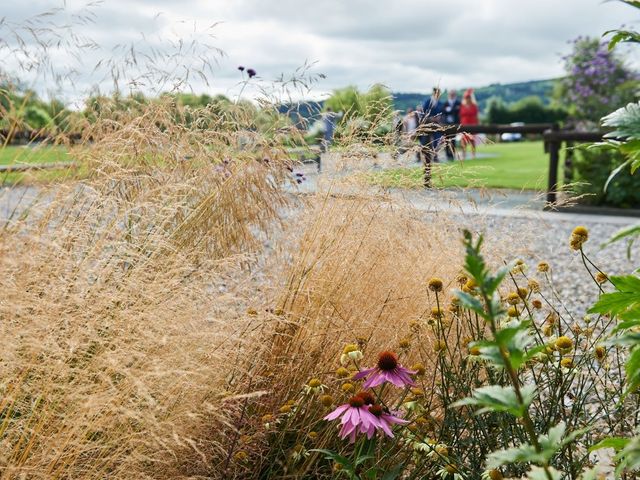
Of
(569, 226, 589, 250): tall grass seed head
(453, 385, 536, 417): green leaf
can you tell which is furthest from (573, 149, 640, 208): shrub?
(453, 385, 536, 417): green leaf

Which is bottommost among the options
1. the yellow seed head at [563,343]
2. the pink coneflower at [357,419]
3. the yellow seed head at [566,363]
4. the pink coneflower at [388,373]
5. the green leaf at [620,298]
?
the pink coneflower at [357,419]

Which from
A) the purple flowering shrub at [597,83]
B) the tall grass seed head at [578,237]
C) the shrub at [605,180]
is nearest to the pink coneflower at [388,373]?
the tall grass seed head at [578,237]

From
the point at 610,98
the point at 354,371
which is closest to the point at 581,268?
the point at 354,371

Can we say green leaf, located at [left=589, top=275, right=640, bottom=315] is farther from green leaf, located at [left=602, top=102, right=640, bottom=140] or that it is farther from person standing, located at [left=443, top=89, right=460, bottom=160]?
person standing, located at [left=443, top=89, right=460, bottom=160]

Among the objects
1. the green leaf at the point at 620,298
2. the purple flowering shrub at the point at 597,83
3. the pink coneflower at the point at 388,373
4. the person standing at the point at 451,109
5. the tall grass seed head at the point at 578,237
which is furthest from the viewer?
the person standing at the point at 451,109

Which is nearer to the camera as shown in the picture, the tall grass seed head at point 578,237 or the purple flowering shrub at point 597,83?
the tall grass seed head at point 578,237

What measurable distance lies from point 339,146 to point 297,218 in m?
0.42

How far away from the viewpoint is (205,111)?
344 cm

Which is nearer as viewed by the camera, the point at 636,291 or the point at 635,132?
the point at 635,132

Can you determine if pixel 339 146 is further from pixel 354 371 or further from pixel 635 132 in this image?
pixel 635 132

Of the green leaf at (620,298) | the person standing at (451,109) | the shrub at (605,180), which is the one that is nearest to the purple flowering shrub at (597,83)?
the person standing at (451,109)

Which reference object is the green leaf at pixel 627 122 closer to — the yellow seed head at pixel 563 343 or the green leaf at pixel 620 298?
the green leaf at pixel 620 298

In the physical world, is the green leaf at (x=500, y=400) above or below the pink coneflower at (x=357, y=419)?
above

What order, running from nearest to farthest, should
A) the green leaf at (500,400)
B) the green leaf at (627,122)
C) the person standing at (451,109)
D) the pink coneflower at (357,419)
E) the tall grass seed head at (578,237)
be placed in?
the green leaf at (500,400)
the green leaf at (627,122)
the pink coneflower at (357,419)
the tall grass seed head at (578,237)
the person standing at (451,109)
